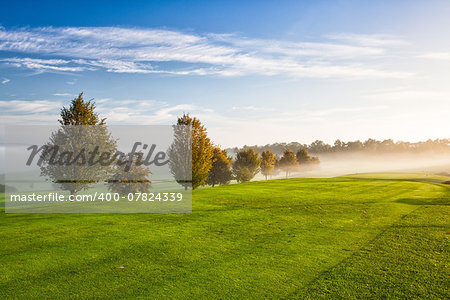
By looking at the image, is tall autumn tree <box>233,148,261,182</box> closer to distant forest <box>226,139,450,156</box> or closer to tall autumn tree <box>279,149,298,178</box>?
tall autumn tree <box>279,149,298,178</box>

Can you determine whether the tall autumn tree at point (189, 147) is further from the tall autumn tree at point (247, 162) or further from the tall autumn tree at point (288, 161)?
the tall autumn tree at point (288, 161)

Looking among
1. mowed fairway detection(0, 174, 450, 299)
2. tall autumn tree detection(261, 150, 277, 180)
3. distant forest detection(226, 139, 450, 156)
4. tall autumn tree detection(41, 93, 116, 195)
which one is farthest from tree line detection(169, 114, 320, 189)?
distant forest detection(226, 139, 450, 156)

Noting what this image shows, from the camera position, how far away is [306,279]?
21.4ft

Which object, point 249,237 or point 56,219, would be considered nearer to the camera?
point 249,237

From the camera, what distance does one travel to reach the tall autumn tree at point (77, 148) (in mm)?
21953

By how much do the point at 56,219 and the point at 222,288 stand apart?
35.9 ft

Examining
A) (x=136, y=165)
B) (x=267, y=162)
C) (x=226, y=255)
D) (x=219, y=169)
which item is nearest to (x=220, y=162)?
(x=219, y=169)

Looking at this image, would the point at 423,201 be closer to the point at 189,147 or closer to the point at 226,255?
the point at 226,255

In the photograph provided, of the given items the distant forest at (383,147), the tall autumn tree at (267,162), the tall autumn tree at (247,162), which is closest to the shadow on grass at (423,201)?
the tall autumn tree at (247,162)

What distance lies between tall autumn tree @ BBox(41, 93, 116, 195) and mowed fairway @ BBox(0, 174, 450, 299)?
8.62 metres

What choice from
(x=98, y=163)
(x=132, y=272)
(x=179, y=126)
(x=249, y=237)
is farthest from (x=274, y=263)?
(x=179, y=126)

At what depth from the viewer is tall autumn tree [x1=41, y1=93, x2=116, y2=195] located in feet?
72.0

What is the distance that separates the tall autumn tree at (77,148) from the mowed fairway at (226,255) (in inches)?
340

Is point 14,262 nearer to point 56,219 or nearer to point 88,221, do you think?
point 88,221
